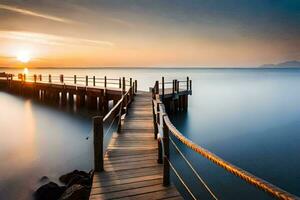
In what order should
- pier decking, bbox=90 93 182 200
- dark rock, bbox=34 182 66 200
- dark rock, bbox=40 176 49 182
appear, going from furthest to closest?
1. dark rock, bbox=40 176 49 182
2. dark rock, bbox=34 182 66 200
3. pier decking, bbox=90 93 182 200

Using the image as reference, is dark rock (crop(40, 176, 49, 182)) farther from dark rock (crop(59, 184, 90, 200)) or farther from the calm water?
dark rock (crop(59, 184, 90, 200))

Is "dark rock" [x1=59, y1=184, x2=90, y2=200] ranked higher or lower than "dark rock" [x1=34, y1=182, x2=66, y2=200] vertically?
higher

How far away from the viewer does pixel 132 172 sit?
497cm

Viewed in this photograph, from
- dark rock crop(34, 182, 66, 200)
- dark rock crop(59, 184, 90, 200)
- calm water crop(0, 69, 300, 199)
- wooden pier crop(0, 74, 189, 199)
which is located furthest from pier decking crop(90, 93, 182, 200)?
calm water crop(0, 69, 300, 199)

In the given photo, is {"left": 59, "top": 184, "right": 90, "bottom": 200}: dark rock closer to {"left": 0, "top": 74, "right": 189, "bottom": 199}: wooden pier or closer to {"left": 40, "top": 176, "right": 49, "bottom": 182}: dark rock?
{"left": 0, "top": 74, "right": 189, "bottom": 199}: wooden pier

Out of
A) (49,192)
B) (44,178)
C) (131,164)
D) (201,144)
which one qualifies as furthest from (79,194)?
(201,144)

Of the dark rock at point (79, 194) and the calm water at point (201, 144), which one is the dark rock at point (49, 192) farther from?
the dark rock at point (79, 194)

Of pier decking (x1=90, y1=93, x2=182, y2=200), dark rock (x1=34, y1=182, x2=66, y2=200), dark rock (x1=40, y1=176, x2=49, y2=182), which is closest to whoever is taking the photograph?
pier decking (x1=90, y1=93, x2=182, y2=200)

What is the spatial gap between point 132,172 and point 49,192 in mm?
4895

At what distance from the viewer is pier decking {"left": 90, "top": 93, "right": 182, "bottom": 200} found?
13.3 ft

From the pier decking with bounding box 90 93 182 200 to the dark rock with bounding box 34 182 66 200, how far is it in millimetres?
2755

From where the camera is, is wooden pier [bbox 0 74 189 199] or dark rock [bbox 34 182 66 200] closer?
wooden pier [bbox 0 74 189 199]

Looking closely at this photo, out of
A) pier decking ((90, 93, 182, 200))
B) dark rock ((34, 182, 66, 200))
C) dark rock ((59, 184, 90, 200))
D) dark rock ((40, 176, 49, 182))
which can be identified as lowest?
dark rock ((40, 176, 49, 182))

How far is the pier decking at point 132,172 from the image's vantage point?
4.04m
